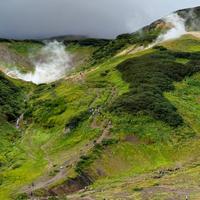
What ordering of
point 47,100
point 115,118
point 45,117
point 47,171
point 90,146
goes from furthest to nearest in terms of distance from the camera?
point 47,100 < point 45,117 < point 115,118 < point 90,146 < point 47,171

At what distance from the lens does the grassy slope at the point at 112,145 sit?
121 metres

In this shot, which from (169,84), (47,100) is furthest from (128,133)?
(47,100)

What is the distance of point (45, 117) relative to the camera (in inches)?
6969

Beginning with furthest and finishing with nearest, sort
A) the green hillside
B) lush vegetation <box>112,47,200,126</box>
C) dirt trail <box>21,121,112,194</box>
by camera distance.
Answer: lush vegetation <box>112,47,200,126</box> → dirt trail <box>21,121,112,194</box> → the green hillside

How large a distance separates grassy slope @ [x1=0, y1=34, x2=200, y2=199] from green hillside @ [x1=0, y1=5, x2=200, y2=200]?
24 centimetres

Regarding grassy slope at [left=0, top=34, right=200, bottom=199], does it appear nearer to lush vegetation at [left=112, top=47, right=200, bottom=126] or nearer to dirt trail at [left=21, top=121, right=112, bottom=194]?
dirt trail at [left=21, top=121, right=112, bottom=194]

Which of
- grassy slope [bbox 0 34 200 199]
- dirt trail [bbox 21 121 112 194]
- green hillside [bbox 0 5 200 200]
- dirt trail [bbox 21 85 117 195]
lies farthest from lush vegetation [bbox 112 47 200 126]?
dirt trail [bbox 21 121 112 194]

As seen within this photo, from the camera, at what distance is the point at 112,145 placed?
5295 inches

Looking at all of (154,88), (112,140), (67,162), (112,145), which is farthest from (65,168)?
(154,88)

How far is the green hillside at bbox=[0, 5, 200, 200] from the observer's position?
110 metres

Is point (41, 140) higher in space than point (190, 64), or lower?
lower

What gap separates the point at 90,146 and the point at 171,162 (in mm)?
20113

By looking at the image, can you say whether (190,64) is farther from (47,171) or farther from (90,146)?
(47,171)

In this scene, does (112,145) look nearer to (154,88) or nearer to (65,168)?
(65,168)
